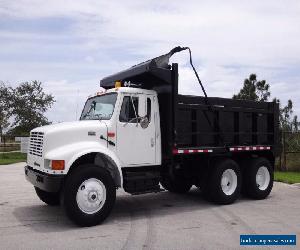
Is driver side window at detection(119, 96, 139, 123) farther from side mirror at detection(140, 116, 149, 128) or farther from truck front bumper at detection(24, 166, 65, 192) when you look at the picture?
truck front bumper at detection(24, 166, 65, 192)

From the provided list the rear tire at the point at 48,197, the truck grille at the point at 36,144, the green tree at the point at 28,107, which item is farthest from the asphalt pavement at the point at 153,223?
the green tree at the point at 28,107

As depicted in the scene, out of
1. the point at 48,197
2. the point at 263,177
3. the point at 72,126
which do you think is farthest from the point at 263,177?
the point at 72,126

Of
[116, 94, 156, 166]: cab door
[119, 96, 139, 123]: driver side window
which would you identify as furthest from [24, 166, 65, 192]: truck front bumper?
[119, 96, 139, 123]: driver side window

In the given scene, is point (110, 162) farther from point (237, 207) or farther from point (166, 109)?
point (237, 207)

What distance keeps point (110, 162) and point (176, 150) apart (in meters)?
1.60

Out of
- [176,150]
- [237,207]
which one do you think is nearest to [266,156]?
[237,207]

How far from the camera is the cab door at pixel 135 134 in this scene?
29.5ft

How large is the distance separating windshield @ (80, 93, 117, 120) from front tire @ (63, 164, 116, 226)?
1.34 metres

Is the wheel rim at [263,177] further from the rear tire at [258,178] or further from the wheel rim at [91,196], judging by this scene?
the wheel rim at [91,196]

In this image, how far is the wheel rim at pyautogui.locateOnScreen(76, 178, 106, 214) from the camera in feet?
26.4

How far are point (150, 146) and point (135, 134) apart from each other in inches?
18.9

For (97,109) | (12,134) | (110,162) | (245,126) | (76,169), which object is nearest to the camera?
(76,169)

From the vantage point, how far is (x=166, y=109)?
380 inches

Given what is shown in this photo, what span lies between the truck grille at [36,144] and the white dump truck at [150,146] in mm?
21
